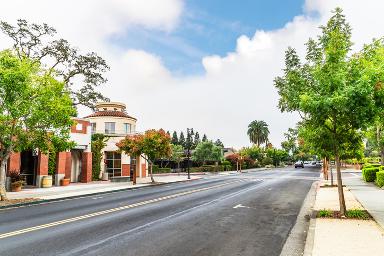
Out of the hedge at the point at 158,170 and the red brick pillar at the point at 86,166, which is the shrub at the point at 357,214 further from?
the hedge at the point at 158,170

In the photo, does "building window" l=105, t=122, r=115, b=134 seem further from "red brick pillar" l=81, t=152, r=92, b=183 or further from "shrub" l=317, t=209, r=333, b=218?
"shrub" l=317, t=209, r=333, b=218

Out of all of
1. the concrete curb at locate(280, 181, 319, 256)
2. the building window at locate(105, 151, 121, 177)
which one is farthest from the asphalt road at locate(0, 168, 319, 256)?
the building window at locate(105, 151, 121, 177)

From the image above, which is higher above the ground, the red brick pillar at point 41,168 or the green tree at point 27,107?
the green tree at point 27,107

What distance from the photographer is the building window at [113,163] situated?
39.7 m

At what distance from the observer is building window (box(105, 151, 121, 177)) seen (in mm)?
39656

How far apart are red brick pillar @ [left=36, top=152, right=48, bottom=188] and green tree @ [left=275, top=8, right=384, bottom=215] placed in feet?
71.1

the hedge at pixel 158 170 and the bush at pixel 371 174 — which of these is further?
the hedge at pixel 158 170

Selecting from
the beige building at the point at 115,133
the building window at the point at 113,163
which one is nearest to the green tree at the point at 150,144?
the beige building at the point at 115,133

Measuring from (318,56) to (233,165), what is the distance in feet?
208

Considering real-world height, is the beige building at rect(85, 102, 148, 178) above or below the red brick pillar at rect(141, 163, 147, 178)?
above

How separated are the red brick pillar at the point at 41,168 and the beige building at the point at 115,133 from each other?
33.7 ft

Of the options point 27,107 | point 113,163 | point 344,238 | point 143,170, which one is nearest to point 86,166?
point 113,163

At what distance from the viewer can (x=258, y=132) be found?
11088 centimetres

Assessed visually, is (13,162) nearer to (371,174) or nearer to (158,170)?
(371,174)
